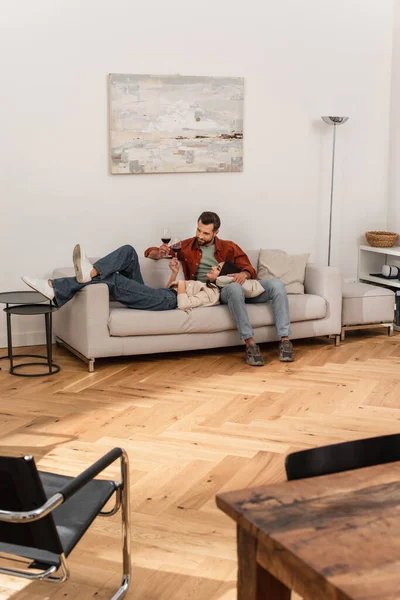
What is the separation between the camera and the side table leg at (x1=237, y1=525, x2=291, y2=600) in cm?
180

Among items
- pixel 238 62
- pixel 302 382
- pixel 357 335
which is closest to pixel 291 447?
pixel 302 382

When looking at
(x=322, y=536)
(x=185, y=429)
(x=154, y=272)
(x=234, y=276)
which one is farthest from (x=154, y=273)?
(x=322, y=536)

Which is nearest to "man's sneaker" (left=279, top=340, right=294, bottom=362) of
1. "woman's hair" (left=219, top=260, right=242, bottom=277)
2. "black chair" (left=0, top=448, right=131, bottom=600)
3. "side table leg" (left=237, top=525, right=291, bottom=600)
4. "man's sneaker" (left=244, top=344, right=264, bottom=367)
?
"man's sneaker" (left=244, top=344, right=264, bottom=367)

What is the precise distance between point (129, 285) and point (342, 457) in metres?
4.14

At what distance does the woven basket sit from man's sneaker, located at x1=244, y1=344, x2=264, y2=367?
2.26 m

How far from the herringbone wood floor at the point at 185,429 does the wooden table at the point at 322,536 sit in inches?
46.6

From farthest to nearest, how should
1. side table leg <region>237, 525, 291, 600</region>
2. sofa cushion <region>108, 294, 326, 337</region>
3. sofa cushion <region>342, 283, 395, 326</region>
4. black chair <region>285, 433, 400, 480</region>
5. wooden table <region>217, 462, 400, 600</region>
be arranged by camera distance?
sofa cushion <region>342, 283, 395, 326</region>
sofa cushion <region>108, 294, 326, 337</region>
black chair <region>285, 433, 400, 480</region>
side table leg <region>237, 525, 291, 600</region>
wooden table <region>217, 462, 400, 600</region>

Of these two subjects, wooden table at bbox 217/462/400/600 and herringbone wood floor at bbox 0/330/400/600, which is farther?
herringbone wood floor at bbox 0/330/400/600

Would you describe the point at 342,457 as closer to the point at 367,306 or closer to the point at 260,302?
the point at 260,302

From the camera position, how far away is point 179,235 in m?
7.19

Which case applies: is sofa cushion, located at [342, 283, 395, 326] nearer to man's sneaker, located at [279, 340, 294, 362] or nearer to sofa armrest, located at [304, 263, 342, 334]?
sofa armrest, located at [304, 263, 342, 334]

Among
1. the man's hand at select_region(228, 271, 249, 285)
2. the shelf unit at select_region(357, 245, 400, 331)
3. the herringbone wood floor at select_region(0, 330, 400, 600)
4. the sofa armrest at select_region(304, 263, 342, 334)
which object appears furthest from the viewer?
the shelf unit at select_region(357, 245, 400, 331)

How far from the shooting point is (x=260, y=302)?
655cm

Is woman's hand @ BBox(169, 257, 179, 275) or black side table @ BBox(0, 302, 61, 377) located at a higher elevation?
woman's hand @ BBox(169, 257, 179, 275)
